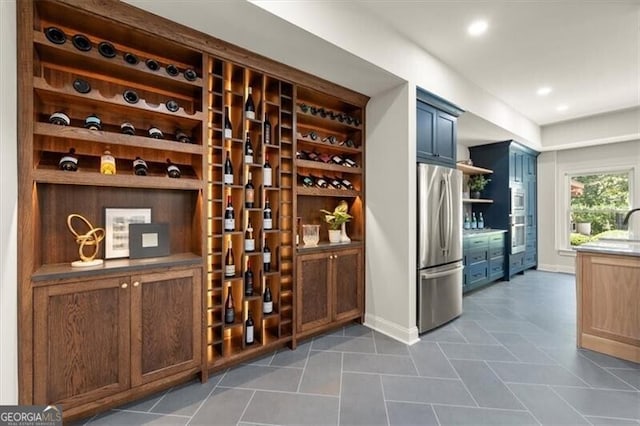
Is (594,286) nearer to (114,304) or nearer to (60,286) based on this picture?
(114,304)

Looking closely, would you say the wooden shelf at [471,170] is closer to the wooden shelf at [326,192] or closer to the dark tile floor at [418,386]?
the wooden shelf at [326,192]

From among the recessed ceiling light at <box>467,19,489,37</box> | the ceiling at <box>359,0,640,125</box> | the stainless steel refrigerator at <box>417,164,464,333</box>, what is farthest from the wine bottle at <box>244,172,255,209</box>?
the recessed ceiling light at <box>467,19,489,37</box>

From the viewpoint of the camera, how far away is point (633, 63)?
10.6 feet

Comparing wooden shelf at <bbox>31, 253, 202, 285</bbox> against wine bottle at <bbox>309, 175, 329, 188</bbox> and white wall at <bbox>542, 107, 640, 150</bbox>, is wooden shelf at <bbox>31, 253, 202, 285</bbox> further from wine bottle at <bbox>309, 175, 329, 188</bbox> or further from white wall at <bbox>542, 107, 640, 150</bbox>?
white wall at <bbox>542, 107, 640, 150</bbox>

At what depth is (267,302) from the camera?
252cm

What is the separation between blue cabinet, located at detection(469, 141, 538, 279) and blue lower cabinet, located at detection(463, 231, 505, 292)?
28cm

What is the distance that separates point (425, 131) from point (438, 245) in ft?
4.10

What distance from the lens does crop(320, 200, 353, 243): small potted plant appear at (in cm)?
296

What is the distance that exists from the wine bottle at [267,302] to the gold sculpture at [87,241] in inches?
49.5

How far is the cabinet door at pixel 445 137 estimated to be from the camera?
3.15 metres

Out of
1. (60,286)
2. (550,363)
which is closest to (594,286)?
(550,363)

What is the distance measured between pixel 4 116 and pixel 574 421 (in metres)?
3.58

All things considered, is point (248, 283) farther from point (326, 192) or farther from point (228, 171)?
point (326, 192)

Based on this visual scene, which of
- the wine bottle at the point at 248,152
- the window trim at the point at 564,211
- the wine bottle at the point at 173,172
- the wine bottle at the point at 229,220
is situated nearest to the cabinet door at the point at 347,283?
the wine bottle at the point at 229,220
